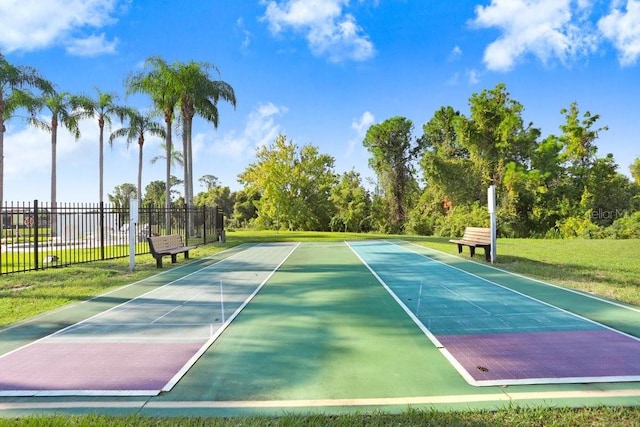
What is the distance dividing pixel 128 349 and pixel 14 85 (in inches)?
821

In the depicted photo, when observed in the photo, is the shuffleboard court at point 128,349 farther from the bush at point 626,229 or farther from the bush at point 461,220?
the bush at point 461,220

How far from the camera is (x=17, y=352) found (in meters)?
4.50

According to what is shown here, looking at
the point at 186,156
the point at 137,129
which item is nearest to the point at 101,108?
the point at 137,129

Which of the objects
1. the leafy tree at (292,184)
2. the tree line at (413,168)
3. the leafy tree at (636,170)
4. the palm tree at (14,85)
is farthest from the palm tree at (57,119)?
the leafy tree at (636,170)

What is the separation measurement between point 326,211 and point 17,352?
38580 mm

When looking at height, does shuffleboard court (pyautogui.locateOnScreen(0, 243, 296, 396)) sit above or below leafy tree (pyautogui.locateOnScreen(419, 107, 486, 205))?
below

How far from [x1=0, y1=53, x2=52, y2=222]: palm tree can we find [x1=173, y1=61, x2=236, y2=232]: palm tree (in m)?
6.46

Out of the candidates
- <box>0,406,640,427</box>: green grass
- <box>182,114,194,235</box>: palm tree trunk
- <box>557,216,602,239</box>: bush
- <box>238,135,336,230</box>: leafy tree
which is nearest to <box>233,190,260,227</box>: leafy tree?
<box>238,135,336,230</box>: leafy tree

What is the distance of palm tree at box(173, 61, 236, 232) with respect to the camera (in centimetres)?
2230

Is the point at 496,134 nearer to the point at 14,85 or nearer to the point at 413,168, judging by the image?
the point at 413,168

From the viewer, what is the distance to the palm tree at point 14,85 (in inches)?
746

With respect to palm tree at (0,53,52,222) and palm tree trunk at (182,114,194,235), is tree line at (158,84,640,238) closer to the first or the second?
palm tree trunk at (182,114,194,235)

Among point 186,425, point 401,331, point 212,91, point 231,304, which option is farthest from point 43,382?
point 212,91

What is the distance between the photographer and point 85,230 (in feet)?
49.4
